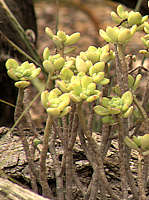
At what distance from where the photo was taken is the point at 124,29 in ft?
2.10

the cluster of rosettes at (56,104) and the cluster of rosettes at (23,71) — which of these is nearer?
the cluster of rosettes at (56,104)

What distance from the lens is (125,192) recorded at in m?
0.70

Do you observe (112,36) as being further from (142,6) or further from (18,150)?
(142,6)

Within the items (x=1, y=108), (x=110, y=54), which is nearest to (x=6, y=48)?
(x=1, y=108)

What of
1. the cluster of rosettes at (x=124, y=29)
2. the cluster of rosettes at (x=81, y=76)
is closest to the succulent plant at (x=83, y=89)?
the cluster of rosettes at (x=81, y=76)

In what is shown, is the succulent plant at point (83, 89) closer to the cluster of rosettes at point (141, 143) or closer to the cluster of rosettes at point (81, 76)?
the cluster of rosettes at point (81, 76)

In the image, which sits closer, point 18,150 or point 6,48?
point 18,150

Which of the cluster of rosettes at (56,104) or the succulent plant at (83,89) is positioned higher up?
the succulent plant at (83,89)

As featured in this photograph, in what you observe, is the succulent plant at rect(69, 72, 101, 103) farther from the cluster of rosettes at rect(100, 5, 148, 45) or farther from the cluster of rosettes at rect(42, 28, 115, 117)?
the cluster of rosettes at rect(100, 5, 148, 45)

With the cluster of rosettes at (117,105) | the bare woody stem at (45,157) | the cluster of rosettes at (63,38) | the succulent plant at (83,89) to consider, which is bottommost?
the bare woody stem at (45,157)

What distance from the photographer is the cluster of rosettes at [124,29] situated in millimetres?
647

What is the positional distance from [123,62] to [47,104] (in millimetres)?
198

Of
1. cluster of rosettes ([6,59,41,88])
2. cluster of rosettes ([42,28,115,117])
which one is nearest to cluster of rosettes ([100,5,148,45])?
cluster of rosettes ([42,28,115,117])

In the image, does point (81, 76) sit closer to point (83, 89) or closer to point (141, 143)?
point (83, 89)
